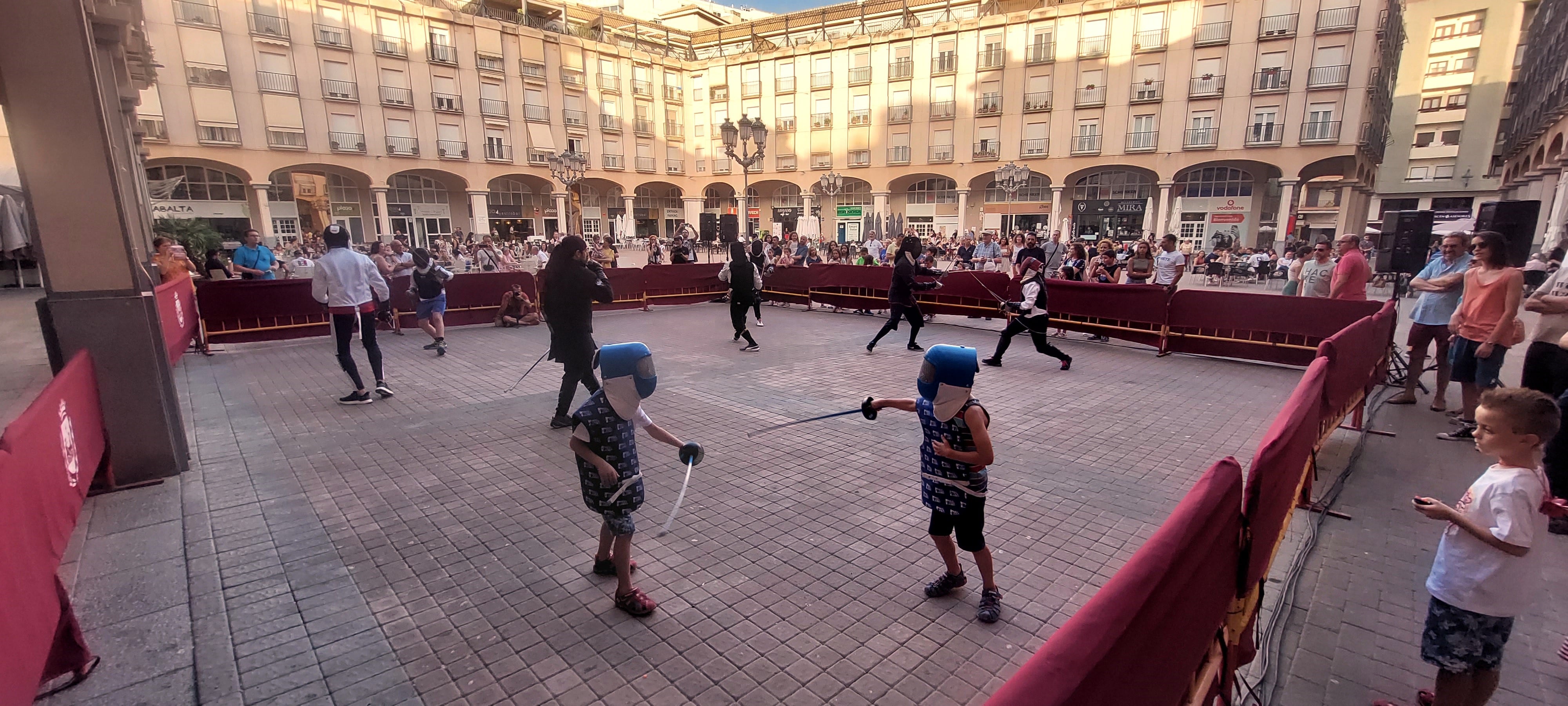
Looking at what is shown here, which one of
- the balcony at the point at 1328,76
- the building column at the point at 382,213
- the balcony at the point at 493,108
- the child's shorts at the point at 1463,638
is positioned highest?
the balcony at the point at 493,108

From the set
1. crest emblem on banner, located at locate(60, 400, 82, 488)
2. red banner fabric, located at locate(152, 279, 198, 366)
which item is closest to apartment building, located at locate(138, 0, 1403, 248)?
red banner fabric, located at locate(152, 279, 198, 366)

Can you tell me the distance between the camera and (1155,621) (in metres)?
1.75

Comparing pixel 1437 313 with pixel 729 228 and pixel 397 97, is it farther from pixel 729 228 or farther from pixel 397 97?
pixel 397 97

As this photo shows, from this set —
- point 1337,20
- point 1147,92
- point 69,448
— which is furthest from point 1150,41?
point 69,448

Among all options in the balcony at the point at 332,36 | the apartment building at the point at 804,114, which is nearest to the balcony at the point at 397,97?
the apartment building at the point at 804,114

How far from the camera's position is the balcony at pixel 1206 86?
1310 inches

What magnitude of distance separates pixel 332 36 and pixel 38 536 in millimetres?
41783

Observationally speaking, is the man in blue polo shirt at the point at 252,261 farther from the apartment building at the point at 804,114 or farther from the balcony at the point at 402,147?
the balcony at the point at 402,147

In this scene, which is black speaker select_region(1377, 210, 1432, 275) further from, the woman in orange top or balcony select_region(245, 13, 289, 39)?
balcony select_region(245, 13, 289, 39)

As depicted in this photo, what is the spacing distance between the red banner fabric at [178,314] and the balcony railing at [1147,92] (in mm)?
39802

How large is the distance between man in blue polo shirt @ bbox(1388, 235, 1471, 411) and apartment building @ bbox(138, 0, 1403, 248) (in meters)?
23.8

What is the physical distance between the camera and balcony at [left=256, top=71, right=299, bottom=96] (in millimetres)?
32875

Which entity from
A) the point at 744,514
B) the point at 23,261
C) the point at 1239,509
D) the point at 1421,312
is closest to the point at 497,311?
the point at 744,514

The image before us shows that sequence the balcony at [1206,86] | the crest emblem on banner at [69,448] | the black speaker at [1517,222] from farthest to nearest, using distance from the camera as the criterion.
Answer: the balcony at [1206,86] < the black speaker at [1517,222] < the crest emblem on banner at [69,448]
